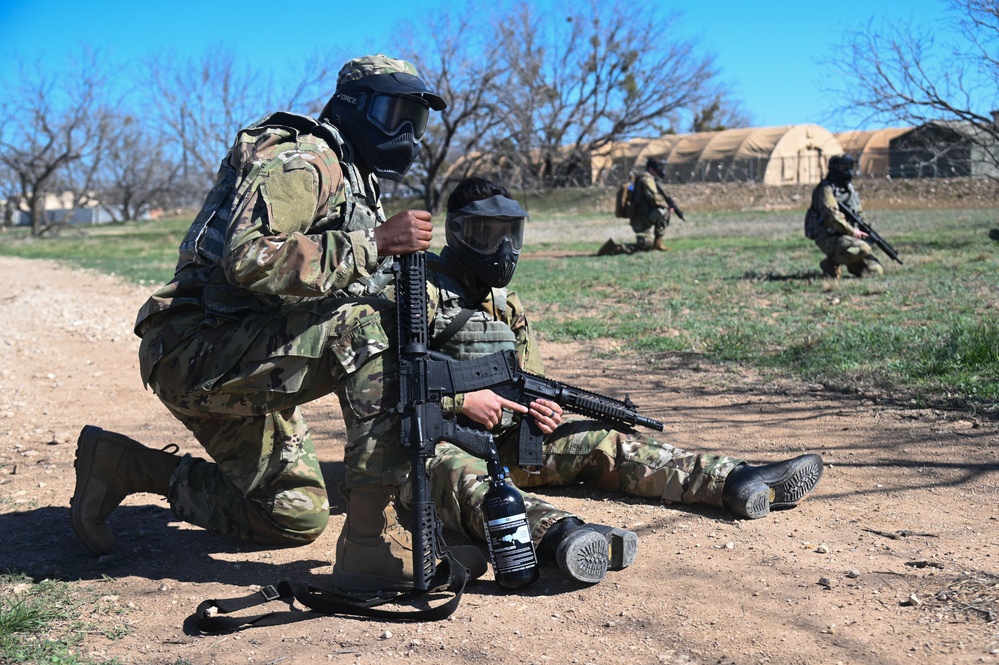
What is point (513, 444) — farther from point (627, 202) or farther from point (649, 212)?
point (627, 202)

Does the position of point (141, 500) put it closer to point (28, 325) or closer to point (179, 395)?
point (179, 395)

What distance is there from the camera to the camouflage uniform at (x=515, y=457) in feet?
11.7

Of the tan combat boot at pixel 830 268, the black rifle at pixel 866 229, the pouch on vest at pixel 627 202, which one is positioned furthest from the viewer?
the pouch on vest at pixel 627 202

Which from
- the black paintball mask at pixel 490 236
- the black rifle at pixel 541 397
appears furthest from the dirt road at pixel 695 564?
the black paintball mask at pixel 490 236

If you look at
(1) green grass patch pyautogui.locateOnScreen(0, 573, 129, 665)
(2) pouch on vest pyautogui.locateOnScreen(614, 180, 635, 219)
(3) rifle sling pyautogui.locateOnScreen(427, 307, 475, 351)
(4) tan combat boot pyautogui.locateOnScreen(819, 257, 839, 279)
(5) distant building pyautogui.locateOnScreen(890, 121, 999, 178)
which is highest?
(5) distant building pyautogui.locateOnScreen(890, 121, 999, 178)

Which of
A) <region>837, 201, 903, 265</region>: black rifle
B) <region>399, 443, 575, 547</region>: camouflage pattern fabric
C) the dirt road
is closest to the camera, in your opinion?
the dirt road

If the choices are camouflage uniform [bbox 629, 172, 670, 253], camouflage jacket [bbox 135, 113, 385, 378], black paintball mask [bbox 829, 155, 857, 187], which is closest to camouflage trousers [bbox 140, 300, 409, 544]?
camouflage jacket [bbox 135, 113, 385, 378]

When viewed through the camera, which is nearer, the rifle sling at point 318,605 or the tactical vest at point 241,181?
the rifle sling at point 318,605

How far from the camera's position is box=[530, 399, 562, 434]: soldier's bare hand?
3.58 metres

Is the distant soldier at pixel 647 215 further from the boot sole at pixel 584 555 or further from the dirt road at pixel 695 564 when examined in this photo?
the boot sole at pixel 584 555

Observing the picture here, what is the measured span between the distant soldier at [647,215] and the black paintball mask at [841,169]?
5.41 m

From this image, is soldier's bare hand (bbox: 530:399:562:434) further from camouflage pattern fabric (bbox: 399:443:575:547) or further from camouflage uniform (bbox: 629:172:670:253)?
camouflage uniform (bbox: 629:172:670:253)

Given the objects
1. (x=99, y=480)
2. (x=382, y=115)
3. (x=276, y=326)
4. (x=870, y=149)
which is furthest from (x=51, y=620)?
(x=870, y=149)

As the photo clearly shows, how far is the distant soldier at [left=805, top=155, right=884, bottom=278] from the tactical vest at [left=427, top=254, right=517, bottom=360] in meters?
8.39
